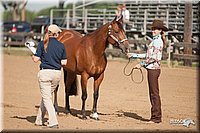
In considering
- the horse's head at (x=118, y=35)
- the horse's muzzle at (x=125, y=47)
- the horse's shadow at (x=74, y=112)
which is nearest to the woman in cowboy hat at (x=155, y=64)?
the horse's muzzle at (x=125, y=47)

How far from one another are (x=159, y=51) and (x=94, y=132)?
2.10 m

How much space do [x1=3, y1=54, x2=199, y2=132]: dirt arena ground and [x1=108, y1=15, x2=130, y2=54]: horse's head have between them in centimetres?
147

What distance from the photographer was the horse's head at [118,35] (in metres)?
9.99

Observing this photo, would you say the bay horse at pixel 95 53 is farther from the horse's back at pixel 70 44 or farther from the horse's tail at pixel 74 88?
the horse's tail at pixel 74 88

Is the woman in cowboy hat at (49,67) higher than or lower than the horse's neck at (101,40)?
lower

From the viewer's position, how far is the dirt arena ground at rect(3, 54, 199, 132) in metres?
9.33

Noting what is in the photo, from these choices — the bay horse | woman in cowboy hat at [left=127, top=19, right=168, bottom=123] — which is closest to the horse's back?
the bay horse

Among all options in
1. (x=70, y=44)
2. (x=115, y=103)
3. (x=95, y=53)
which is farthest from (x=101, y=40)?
(x=115, y=103)

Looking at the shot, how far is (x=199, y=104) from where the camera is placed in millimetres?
12211

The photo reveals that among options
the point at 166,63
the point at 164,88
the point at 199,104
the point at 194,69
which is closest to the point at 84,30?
the point at 166,63

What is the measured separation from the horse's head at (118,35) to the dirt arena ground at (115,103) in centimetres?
147

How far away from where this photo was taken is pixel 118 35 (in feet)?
A: 33.1

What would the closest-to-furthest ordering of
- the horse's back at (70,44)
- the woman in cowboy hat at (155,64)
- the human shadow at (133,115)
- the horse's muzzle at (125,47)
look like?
the woman in cowboy hat at (155,64) < the horse's muzzle at (125,47) < the human shadow at (133,115) < the horse's back at (70,44)

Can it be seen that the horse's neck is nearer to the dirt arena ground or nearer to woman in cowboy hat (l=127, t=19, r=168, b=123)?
woman in cowboy hat (l=127, t=19, r=168, b=123)
